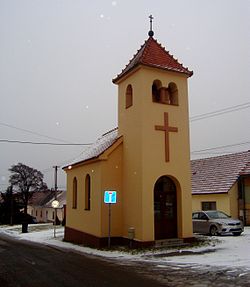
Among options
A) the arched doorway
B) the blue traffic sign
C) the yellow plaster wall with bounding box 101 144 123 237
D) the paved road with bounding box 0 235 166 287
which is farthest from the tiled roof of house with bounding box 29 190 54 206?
the paved road with bounding box 0 235 166 287

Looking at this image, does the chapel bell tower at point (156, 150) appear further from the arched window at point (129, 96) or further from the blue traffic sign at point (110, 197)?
the blue traffic sign at point (110, 197)

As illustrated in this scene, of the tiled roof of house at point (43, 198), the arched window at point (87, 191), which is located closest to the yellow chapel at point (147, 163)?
the arched window at point (87, 191)

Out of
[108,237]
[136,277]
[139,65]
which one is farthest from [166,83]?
[136,277]

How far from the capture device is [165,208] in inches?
713

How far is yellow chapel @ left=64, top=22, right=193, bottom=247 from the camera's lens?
17.4 metres

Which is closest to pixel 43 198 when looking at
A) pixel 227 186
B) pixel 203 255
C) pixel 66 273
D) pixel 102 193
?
pixel 227 186

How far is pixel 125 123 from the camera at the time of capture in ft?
63.6

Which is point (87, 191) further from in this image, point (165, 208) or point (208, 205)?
point (208, 205)

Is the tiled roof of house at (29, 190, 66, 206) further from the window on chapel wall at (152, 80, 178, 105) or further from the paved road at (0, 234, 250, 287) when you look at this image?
the paved road at (0, 234, 250, 287)

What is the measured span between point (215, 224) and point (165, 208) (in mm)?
5156

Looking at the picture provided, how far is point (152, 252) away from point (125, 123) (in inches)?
259

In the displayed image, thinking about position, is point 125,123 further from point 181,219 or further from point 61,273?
point 61,273

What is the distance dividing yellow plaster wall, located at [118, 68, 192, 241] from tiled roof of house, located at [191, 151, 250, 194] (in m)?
12.3

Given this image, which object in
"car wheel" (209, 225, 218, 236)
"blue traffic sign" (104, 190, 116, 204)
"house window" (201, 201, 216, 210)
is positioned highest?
"blue traffic sign" (104, 190, 116, 204)
